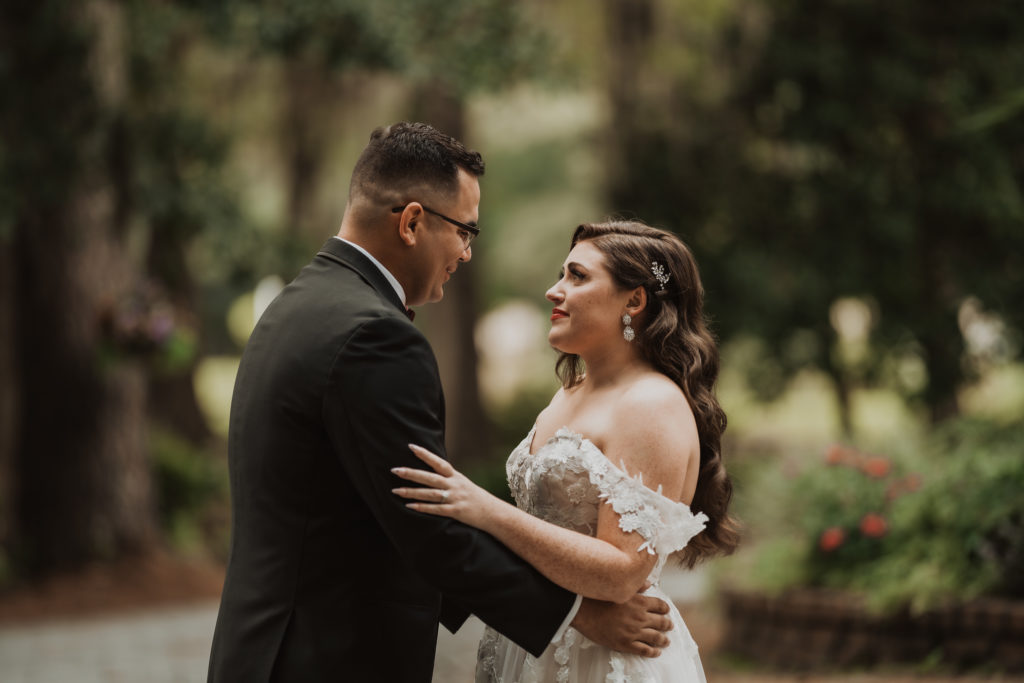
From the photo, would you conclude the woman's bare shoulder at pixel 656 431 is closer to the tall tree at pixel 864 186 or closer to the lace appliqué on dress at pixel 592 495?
the lace appliqué on dress at pixel 592 495

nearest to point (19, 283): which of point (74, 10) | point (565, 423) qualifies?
point (74, 10)

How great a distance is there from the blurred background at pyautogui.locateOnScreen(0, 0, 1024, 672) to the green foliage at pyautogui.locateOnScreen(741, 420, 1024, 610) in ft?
0.08

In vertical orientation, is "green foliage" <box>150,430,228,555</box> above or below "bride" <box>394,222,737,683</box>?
above

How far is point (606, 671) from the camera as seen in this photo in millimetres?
3156

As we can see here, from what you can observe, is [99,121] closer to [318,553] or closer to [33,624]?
[33,624]

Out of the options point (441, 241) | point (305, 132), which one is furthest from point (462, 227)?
point (305, 132)

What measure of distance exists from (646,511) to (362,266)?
0.96 m

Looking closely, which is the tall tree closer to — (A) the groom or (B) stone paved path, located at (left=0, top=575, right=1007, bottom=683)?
(B) stone paved path, located at (left=0, top=575, right=1007, bottom=683)

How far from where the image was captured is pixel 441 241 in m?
2.97

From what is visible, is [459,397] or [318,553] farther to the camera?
[459,397]

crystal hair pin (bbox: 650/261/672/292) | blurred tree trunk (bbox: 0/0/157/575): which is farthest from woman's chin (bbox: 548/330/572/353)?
blurred tree trunk (bbox: 0/0/157/575)

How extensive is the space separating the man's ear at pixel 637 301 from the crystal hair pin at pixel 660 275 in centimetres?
5

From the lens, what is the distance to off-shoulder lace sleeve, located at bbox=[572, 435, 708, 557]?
9.76ft

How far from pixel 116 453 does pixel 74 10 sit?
4060 millimetres
